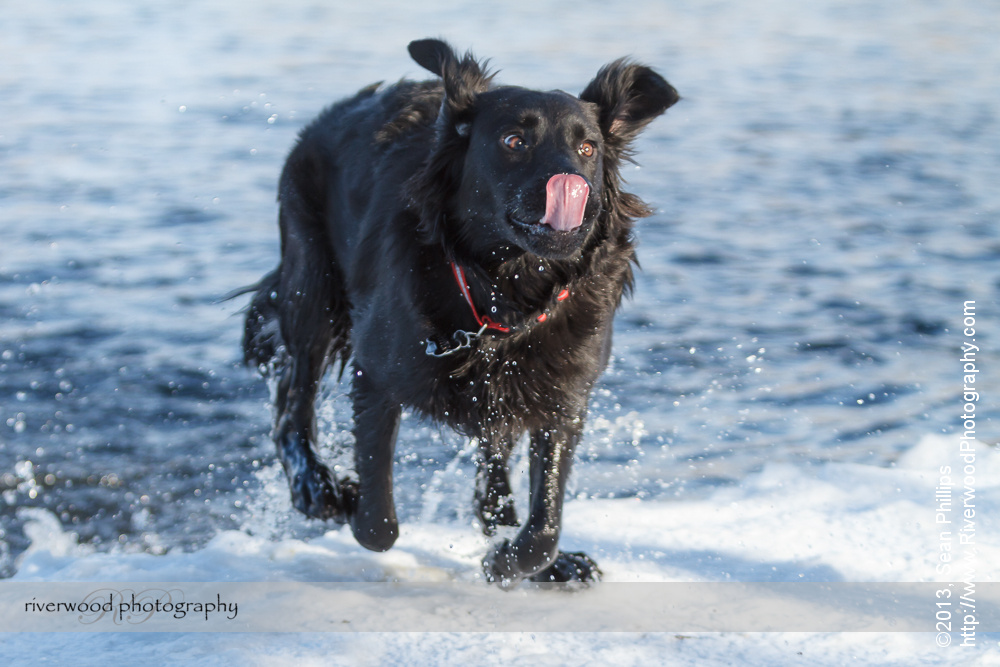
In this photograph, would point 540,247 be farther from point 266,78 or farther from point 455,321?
point 266,78

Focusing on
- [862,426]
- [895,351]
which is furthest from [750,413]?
[895,351]

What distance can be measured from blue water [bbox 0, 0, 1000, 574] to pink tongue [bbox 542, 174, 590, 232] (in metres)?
1.50

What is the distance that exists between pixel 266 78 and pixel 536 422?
951 cm

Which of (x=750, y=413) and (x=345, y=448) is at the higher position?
(x=750, y=413)

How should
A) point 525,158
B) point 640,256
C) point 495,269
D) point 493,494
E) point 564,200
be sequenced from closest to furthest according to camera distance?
1. point 564,200
2. point 525,158
3. point 495,269
4. point 493,494
5. point 640,256

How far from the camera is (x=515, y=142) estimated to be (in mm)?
3191

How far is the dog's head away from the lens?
10.1 ft

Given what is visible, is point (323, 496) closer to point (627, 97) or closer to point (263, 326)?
point (263, 326)

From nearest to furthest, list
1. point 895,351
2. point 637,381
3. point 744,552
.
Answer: point 744,552 < point 637,381 < point 895,351

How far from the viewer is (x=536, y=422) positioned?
11.8ft

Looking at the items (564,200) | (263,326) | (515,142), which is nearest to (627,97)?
(515,142)

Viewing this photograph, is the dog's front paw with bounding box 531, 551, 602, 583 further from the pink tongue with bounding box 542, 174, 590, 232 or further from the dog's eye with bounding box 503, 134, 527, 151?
the dog's eye with bounding box 503, 134, 527, 151

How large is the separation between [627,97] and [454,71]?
0.60 meters

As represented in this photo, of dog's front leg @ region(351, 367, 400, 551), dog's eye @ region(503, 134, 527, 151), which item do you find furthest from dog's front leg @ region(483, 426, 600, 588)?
dog's eye @ region(503, 134, 527, 151)
